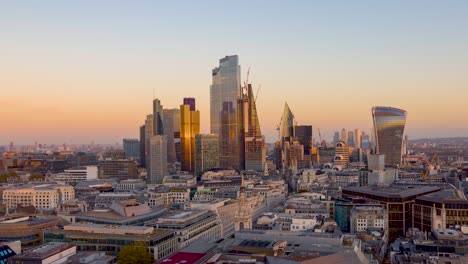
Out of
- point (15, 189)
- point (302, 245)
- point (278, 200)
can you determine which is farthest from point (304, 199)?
point (15, 189)

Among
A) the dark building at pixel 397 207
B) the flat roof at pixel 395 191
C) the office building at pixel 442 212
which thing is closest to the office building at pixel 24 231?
the dark building at pixel 397 207

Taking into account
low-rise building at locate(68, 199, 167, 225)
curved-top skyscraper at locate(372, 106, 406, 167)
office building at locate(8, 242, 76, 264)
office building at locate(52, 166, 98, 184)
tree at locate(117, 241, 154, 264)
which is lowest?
tree at locate(117, 241, 154, 264)

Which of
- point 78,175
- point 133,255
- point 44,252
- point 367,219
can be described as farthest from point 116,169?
point 44,252

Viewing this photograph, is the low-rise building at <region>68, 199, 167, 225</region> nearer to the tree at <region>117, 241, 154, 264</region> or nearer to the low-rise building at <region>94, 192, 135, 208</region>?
the tree at <region>117, 241, 154, 264</region>

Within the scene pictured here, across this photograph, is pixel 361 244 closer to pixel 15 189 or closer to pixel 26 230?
pixel 26 230

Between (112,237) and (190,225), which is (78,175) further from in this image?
(112,237)

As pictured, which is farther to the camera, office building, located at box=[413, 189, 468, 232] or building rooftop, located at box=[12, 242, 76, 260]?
office building, located at box=[413, 189, 468, 232]

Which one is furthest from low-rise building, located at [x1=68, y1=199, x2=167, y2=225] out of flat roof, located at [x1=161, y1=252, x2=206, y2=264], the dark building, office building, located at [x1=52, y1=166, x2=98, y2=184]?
office building, located at [x1=52, y1=166, x2=98, y2=184]
